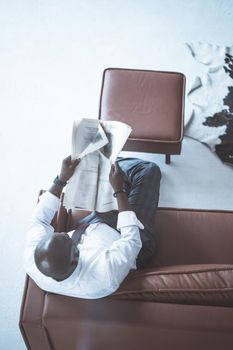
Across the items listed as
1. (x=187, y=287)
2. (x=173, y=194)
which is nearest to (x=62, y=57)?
(x=173, y=194)

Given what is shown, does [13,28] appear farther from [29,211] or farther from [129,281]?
[129,281]

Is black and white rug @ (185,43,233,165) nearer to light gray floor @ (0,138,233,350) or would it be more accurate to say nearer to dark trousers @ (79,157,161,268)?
light gray floor @ (0,138,233,350)

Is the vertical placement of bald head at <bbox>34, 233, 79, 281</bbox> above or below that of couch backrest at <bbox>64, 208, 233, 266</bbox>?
above

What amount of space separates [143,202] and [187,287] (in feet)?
1.57

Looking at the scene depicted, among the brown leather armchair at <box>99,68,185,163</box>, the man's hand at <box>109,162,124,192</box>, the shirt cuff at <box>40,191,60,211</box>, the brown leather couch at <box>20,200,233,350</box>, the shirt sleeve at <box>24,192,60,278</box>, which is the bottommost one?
the brown leather couch at <box>20,200,233,350</box>

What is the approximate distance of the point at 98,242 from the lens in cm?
114

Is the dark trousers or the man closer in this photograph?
the man

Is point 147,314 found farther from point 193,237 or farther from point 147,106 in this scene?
point 147,106

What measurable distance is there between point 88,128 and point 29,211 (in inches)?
26.4

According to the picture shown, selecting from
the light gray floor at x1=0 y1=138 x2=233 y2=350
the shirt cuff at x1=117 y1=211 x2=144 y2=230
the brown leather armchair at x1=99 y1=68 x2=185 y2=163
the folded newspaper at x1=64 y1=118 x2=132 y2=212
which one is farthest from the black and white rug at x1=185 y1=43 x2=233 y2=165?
the shirt cuff at x1=117 y1=211 x2=144 y2=230

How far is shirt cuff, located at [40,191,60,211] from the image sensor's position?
1205 mm

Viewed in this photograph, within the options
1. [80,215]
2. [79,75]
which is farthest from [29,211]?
[79,75]

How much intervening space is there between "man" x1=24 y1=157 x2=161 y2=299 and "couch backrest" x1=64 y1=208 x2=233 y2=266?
0.08 metres

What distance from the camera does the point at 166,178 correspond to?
1811 millimetres
